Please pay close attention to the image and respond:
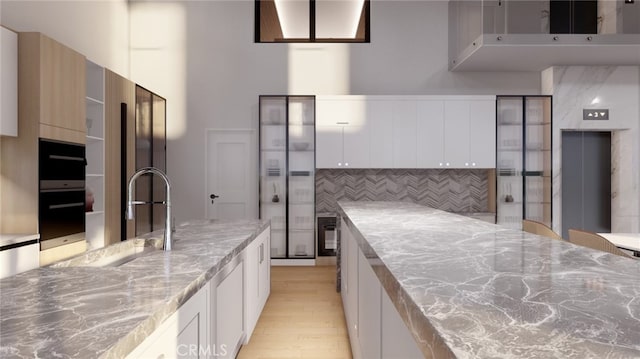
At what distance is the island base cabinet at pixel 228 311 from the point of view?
73.3 inches

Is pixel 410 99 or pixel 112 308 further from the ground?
pixel 410 99

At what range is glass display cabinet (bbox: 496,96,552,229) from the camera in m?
5.88

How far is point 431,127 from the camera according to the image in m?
5.87

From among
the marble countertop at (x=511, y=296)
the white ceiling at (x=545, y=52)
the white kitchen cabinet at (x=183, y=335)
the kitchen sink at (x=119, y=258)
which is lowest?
the white kitchen cabinet at (x=183, y=335)

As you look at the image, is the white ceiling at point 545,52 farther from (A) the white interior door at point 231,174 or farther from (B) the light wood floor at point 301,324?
(B) the light wood floor at point 301,324

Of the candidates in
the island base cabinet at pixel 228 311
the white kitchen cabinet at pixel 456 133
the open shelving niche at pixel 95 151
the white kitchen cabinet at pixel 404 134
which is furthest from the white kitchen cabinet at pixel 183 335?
the white kitchen cabinet at pixel 456 133

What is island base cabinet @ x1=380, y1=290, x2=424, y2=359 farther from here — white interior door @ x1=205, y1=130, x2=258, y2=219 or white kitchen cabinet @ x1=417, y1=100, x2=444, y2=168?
white interior door @ x1=205, y1=130, x2=258, y2=219

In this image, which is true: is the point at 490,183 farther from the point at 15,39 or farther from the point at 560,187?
the point at 15,39

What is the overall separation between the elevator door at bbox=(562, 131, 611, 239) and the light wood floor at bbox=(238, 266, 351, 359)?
3895 mm

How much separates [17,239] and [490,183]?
5.66 m

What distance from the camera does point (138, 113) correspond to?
17.2 ft

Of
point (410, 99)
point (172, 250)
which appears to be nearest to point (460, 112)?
point (410, 99)

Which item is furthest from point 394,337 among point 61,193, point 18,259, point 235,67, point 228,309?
point 235,67

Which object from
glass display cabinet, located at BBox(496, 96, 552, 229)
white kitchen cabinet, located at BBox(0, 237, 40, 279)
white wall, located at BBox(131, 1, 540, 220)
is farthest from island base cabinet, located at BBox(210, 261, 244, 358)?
glass display cabinet, located at BBox(496, 96, 552, 229)
